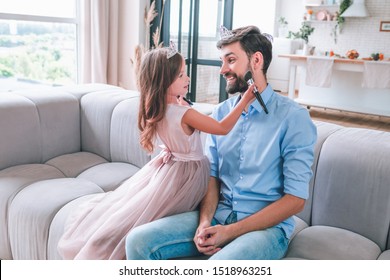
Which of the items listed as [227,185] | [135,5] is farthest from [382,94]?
[227,185]

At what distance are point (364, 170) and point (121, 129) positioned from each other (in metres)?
1.37

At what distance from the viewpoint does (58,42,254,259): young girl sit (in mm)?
1455

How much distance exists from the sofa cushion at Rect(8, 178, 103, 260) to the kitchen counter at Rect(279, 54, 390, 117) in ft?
14.2

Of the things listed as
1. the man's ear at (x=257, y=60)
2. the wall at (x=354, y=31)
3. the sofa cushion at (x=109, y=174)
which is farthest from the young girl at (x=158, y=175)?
the wall at (x=354, y=31)

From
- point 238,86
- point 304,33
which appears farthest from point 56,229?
point 304,33

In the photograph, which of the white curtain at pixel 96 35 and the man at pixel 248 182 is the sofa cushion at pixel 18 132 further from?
the white curtain at pixel 96 35

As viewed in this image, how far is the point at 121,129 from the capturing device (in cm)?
238

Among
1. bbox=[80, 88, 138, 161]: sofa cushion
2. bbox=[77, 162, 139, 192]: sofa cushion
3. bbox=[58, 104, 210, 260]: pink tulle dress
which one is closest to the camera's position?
bbox=[58, 104, 210, 260]: pink tulle dress

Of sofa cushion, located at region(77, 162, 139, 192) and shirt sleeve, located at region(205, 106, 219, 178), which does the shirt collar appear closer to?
shirt sleeve, located at region(205, 106, 219, 178)

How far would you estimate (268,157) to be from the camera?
1.40 m

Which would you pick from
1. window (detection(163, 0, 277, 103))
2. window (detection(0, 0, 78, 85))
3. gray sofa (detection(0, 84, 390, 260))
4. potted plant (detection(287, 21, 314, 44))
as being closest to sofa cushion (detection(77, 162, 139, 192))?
gray sofa (detection(0, 84, 390, 260))

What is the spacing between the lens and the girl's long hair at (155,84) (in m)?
1.55

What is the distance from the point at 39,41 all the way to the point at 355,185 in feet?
12.4

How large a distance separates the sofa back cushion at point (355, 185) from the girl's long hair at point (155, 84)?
2.24ft
